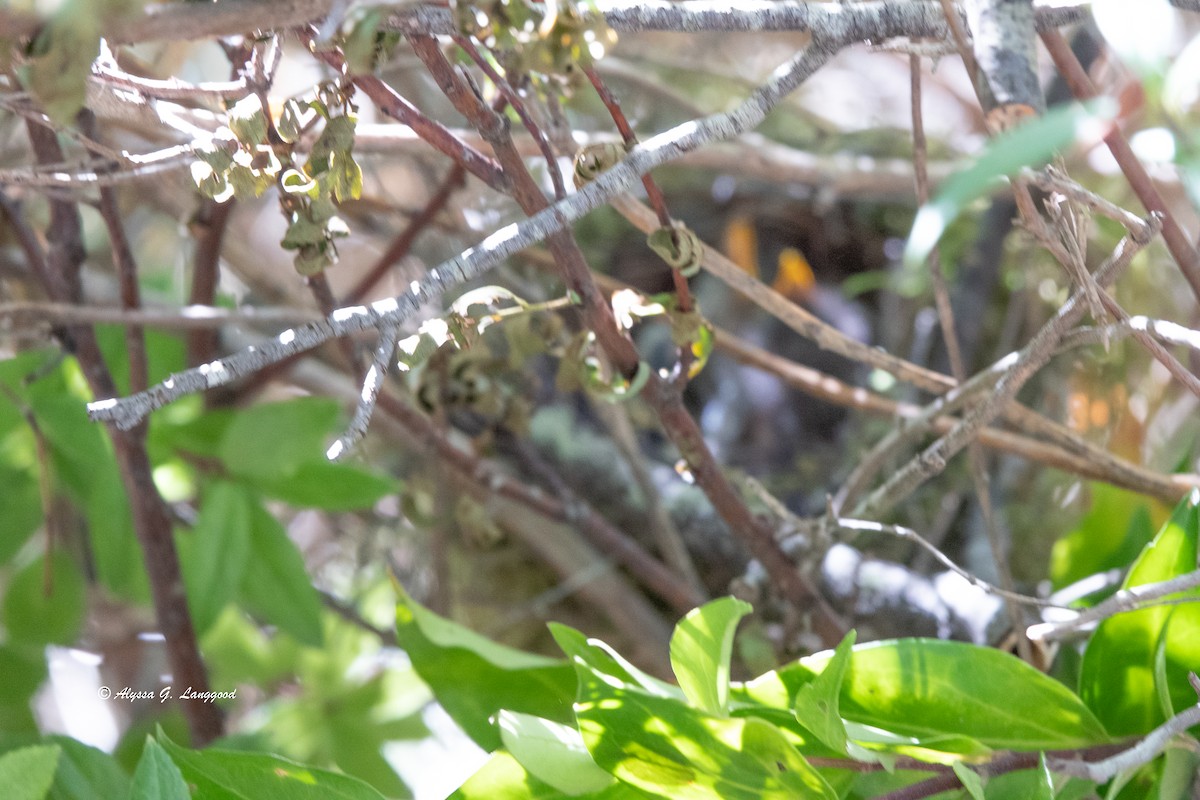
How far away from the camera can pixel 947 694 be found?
0.35m

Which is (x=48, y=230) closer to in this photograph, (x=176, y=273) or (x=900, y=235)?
(x=176, y=273)

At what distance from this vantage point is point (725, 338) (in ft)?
1.89

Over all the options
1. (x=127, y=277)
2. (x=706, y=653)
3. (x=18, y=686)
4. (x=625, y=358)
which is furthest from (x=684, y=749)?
(x=18, y=686)

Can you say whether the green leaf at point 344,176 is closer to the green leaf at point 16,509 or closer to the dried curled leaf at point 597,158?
the dried curled leaf at point 597,158

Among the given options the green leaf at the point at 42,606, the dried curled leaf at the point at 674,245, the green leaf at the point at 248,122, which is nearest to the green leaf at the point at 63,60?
the green leaf at the point at 248,122

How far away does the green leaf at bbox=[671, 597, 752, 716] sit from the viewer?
0.33 metres

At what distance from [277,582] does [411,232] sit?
8.6 inches

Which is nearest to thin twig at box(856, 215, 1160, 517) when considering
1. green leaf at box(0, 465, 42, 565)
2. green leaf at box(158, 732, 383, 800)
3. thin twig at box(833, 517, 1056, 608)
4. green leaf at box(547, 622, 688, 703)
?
thin twig at box(833, 517, 1056, 608)

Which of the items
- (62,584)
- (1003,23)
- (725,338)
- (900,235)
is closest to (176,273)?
(62,584)

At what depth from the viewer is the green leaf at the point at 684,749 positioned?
0.99ft

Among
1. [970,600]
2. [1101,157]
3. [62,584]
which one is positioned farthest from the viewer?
[1101,157]

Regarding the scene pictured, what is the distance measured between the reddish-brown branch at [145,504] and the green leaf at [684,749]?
30 centimetres

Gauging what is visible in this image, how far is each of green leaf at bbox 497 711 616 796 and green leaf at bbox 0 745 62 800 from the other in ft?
0.52

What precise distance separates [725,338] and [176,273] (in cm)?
52
